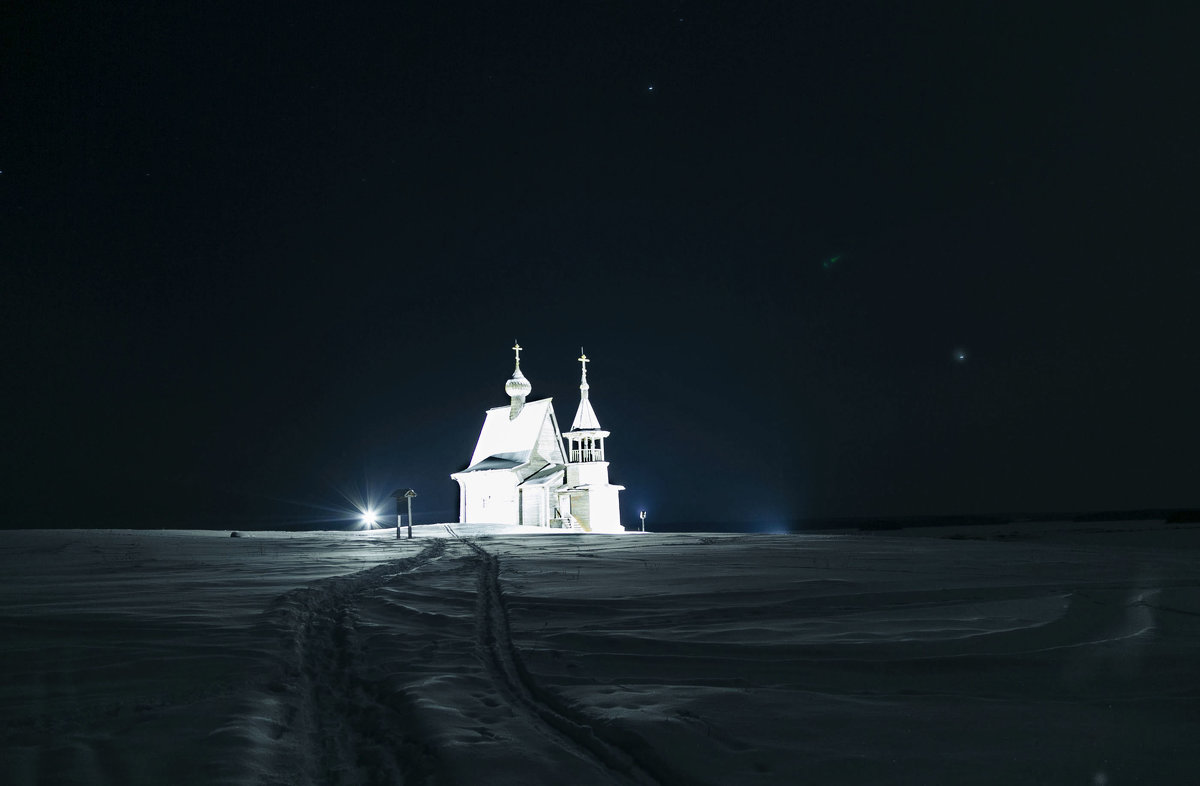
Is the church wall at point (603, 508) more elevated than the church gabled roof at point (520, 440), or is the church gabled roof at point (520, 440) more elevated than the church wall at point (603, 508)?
the church gabled roof at point (520, 440)

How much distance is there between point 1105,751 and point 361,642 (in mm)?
6597

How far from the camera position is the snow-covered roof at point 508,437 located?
158 ft

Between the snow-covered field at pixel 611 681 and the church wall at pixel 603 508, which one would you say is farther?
the church wall at pixel 603 508

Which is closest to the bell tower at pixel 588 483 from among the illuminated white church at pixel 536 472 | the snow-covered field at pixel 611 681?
the illuminated white church at pixel 536 472

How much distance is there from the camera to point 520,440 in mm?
48906

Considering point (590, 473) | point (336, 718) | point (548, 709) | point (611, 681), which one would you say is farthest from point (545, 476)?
point (548, 709)

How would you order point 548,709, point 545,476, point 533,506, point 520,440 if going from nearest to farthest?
1. point 548,709
2. point 533,506
3. point 545,476
4. point 520,440

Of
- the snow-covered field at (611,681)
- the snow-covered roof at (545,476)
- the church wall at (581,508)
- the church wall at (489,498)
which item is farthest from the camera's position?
the church wall at (489,498)

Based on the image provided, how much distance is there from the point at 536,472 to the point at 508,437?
4.24 metres

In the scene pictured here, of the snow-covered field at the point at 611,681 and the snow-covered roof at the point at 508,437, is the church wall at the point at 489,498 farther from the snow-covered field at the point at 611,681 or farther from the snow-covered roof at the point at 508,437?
the snow-covered field at the point at 611,681

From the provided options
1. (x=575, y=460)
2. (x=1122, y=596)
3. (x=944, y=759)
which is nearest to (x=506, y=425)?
(x=575, y=460)

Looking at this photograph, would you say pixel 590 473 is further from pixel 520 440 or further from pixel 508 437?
pixel 508 437

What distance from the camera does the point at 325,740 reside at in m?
4.81

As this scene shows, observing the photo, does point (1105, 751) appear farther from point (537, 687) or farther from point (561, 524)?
point (561, 524)
